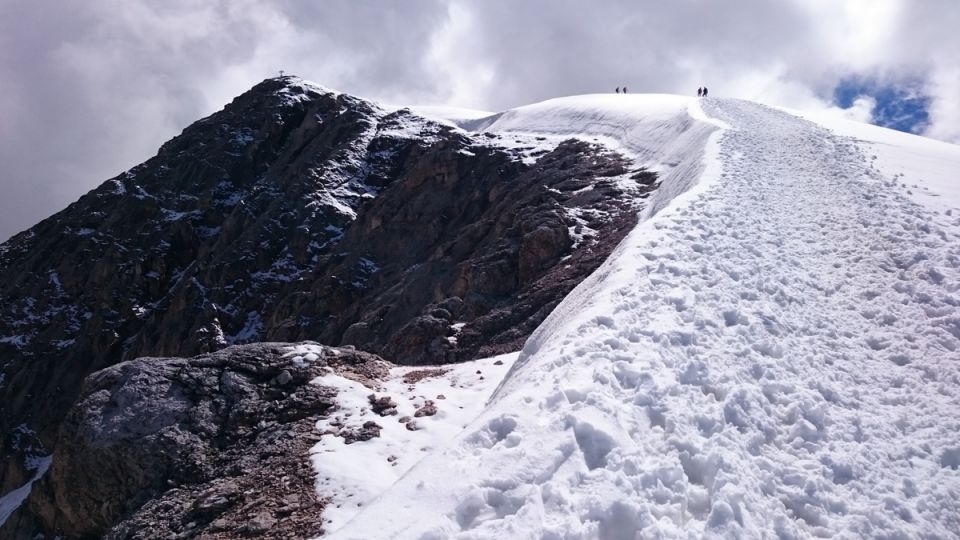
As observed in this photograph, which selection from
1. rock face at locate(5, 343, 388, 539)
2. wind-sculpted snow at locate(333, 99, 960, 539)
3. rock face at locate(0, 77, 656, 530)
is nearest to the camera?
wind-sculpted snow at locate(333, 99, 960, 539)

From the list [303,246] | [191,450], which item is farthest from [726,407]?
[303,246]

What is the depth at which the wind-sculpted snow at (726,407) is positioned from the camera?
677 cm

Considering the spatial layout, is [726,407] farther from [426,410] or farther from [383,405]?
[383,405]

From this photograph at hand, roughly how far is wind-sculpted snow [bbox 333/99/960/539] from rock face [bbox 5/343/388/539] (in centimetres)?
435

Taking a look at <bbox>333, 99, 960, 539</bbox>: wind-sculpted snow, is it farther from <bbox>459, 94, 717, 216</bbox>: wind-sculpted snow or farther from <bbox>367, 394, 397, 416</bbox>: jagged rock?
<bbox>459, 94, 717, 216</bbox>: wind-sculpted snow

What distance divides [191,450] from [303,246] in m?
42.5

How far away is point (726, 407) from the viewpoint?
862cm

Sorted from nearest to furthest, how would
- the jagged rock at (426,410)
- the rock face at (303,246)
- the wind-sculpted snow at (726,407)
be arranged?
the wind-sculpted snow at (726,407)
the jagged rock at (426,410)
the rock face at (303,246)

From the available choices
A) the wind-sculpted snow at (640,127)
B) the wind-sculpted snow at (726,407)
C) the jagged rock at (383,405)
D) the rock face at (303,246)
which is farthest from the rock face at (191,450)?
the wind-sculpted snow at (640,127)

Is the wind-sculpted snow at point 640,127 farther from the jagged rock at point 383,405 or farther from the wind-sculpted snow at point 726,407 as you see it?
the jagged rock at point 383,405

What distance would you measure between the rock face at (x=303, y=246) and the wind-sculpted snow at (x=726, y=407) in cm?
894

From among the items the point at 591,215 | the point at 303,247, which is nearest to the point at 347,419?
the point at 591,215

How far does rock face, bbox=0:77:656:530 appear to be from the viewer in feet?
91.2

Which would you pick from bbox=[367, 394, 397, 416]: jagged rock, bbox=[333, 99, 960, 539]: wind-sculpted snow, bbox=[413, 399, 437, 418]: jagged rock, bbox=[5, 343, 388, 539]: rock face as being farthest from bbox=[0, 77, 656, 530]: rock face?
bbox=[333, 99, 960, 539]: wind-sculpted snow
